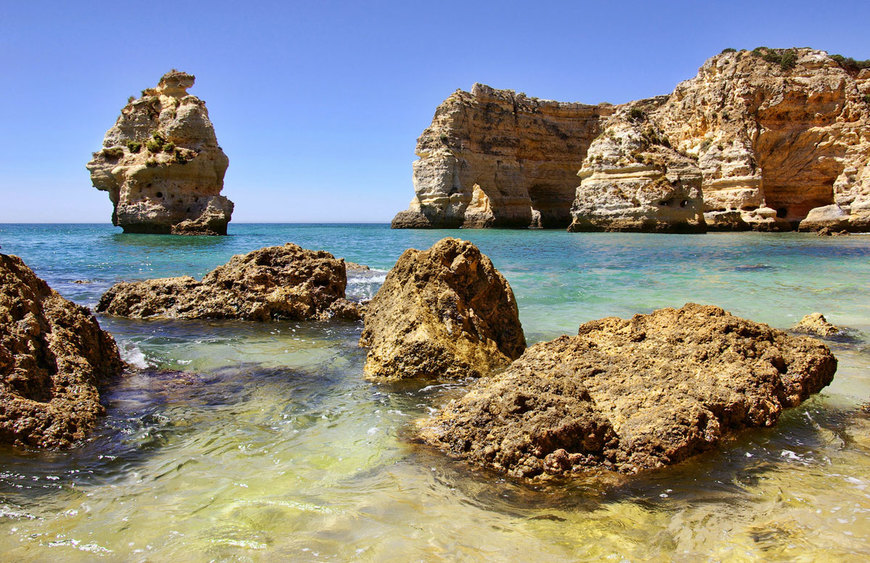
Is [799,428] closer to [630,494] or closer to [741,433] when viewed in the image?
[741,433]

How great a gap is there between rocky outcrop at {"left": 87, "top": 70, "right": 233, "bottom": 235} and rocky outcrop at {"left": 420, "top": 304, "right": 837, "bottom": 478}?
33.6 metres

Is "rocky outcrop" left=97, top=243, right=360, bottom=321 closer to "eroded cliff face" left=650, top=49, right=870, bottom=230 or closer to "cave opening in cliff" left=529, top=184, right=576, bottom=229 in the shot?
"eroded cliff face" left=650, top=49, right=870, bottom=230

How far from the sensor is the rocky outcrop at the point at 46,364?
3305 millimetres

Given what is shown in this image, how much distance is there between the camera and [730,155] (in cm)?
3931

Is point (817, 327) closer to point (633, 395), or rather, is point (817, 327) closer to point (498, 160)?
point (633, 395)

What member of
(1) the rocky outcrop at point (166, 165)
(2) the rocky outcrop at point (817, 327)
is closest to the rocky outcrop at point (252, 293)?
(2) the rocky outcrop at point (817, 327)

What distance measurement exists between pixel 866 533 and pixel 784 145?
157 ft

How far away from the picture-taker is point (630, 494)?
274cm

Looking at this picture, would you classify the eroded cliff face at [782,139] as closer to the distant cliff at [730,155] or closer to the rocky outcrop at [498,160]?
the distant cliff at [730,155]

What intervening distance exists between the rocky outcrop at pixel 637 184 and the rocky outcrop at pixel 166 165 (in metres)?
26.0

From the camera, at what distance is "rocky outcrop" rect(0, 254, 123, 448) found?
3.30m

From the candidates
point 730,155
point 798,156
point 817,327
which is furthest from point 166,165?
point 798,156

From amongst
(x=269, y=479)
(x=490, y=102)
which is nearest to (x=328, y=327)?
(x=269, y=479)

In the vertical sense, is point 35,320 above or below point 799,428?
above
